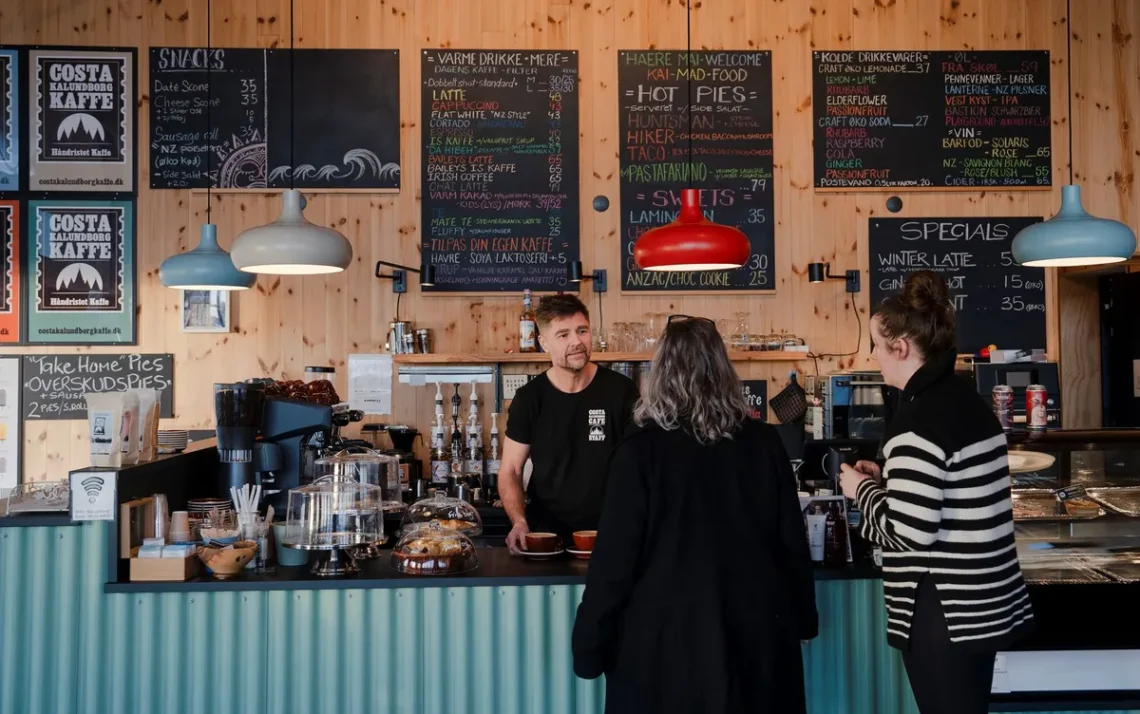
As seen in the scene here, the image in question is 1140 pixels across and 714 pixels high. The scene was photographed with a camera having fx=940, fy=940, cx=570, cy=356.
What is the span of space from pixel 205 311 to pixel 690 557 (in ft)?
11.8

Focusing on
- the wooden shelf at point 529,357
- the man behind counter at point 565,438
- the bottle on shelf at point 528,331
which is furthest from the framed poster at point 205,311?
the man behind counter at point 565,438

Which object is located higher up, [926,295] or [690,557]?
[926,295]

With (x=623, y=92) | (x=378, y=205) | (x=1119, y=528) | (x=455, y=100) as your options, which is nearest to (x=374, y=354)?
(x=378, y=205)

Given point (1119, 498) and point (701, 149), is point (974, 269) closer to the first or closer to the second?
point (701, 149)

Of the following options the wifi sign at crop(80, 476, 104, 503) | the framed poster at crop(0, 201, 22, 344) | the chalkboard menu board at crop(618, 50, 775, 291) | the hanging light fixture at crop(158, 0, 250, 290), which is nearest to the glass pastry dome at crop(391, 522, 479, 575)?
the wifi sign at crop(80, 476, 104, 503)

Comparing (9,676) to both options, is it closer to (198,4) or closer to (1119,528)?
(1119,528)

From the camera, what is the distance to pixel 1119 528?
9.04 feet

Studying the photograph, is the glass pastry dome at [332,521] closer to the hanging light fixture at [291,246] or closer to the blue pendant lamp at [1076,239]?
the hanging light fixture at [291,246]

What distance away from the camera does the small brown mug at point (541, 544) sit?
2.59m

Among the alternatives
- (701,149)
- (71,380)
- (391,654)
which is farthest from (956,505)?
(71,380)

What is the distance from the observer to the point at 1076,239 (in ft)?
10.1

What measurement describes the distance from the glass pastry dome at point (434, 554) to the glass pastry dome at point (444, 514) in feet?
0.57

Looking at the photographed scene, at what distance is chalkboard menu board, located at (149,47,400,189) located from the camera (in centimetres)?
480

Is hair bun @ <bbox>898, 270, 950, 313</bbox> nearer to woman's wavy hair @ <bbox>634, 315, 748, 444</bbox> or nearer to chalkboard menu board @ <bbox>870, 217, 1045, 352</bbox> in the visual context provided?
woman's wavy hair @ <bbox>634, 315, 748, 444</bbox>
